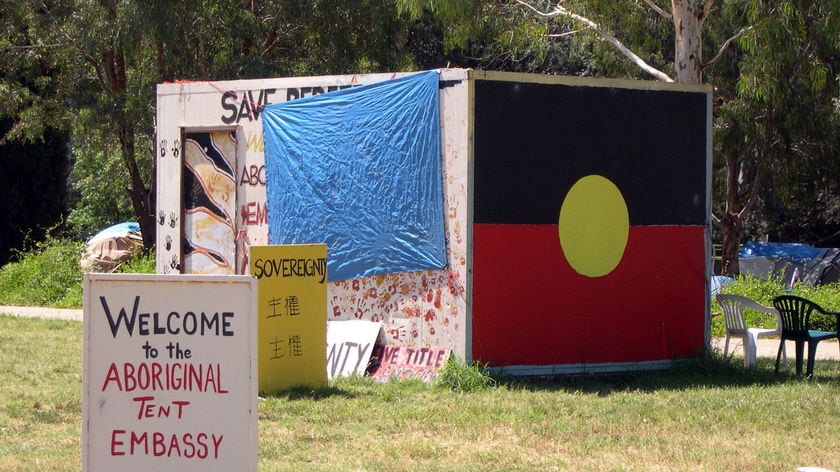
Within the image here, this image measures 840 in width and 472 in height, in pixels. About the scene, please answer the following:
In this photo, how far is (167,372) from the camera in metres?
5.24

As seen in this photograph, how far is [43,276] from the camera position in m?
21.0

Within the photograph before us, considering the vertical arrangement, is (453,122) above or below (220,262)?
above

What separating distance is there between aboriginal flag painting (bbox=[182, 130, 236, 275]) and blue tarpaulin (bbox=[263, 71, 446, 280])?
56cm

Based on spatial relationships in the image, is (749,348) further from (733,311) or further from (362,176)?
(362,176)

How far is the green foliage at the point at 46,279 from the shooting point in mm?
20188

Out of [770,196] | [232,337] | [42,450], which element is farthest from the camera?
[770,196]

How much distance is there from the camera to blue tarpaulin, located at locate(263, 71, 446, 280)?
10.1 metres

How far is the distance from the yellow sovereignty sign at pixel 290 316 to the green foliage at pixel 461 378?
3.63 ft

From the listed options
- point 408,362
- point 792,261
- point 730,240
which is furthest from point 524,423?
point 792,261

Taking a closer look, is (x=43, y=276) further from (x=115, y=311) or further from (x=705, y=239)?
(x=115, y=311)

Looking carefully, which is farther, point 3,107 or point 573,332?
point 3,107

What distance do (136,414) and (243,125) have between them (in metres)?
6.49

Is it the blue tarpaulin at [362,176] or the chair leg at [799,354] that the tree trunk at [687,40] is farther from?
the blue tarpaulin at [362,176]

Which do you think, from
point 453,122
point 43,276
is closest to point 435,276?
point 453,122
